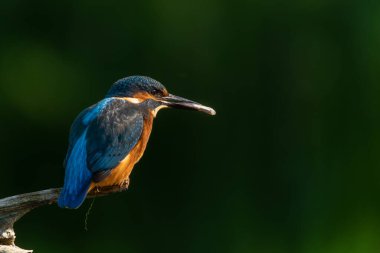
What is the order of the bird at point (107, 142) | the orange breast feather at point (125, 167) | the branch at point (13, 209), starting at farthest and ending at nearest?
the orange breast feather at point (125, 167), the bird at point (107, 142), the branch at point (13, 209)

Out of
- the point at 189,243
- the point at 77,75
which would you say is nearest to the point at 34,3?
the point at 77,75

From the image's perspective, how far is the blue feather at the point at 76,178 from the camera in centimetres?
405

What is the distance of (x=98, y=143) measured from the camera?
4.34 m

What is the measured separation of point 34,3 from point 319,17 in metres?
2.04

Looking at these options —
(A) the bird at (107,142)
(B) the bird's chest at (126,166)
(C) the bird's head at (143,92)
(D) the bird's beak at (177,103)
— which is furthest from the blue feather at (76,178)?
(D) the bird's beak at (177,103)

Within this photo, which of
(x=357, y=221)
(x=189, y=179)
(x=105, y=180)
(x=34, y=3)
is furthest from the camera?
(x=34, y=3)

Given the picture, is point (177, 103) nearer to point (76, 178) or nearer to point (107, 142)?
point (107, 142)

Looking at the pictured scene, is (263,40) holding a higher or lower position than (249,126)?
higher

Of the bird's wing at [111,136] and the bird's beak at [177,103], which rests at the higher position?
the bird's beak at [177,103]

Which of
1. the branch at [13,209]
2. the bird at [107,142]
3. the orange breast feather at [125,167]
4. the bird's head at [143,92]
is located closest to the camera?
the branch at [13,209]

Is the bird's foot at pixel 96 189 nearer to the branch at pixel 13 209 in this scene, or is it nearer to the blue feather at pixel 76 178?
the blue feather at pixel 76 178

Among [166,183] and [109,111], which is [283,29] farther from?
[109,111]

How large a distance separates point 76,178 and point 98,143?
0.76 ft

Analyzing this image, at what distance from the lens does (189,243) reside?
21.1 feet
